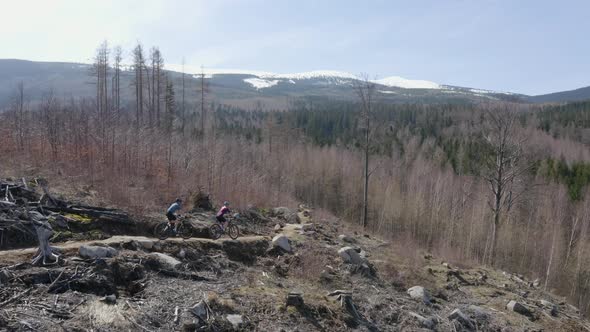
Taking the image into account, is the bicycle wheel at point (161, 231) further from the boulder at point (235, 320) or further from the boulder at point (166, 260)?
the boulder at point (235, 320)

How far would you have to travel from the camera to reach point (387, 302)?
13.4 metres

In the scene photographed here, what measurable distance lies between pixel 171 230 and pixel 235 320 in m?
5.24

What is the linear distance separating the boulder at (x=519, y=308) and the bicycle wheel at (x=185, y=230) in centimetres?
1156

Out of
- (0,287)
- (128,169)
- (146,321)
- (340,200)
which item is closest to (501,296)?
(146,321)

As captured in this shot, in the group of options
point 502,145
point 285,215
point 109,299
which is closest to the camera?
point 109,299

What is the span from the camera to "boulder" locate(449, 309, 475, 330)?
1357 centimetres

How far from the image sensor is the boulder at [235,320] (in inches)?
368

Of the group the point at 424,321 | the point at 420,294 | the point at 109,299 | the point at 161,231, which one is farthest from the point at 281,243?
the point at 109,299

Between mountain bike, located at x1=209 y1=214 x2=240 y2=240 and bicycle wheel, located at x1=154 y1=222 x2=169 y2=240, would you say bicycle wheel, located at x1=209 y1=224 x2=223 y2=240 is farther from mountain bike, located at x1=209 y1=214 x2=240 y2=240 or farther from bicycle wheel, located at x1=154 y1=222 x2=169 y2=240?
bicycle wheel, located at x1=154 y1=222 x2=169 y2=240

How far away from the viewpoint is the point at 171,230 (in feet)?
45.4

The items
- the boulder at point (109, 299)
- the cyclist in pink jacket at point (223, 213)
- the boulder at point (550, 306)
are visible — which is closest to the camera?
the boulder at point (109, 299)

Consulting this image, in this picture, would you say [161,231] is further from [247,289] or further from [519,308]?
[519,308]

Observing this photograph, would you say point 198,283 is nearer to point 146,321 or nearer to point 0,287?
point 146,321

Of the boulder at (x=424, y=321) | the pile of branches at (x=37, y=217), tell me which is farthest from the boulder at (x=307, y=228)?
the pile of branches at (x=37, y=217)
